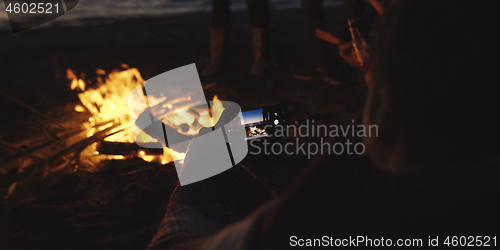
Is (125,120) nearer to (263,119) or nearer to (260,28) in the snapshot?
(263,119)

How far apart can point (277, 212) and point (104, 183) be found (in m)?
1.94

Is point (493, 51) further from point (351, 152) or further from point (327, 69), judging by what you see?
point (327, 69)

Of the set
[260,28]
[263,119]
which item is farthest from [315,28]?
[263,119]

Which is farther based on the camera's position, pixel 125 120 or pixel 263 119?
pixel 125 120

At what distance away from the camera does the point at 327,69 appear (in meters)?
3.68

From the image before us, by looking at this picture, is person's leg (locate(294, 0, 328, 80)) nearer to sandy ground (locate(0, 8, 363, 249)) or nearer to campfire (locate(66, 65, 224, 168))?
sandy ground (locate(0, 8, 363, 249))

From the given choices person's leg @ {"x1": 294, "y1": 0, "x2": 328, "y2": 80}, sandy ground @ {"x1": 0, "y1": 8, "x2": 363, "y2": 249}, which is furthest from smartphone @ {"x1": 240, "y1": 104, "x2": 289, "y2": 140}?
person's leg @ {"x1": 294, "y1": 0, "x2": 328, "y2": 80}

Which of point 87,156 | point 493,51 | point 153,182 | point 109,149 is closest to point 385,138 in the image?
point 493,51

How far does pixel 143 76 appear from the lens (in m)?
Answer: 4.06

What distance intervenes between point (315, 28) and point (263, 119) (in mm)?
2003

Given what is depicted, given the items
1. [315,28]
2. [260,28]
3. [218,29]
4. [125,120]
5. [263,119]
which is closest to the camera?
[263,119]

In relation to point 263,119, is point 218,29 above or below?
above

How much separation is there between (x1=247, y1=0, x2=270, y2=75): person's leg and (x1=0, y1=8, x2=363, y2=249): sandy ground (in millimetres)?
199

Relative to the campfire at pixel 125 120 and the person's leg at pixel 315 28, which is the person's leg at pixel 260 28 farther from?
the campfire at pixel 125 120
